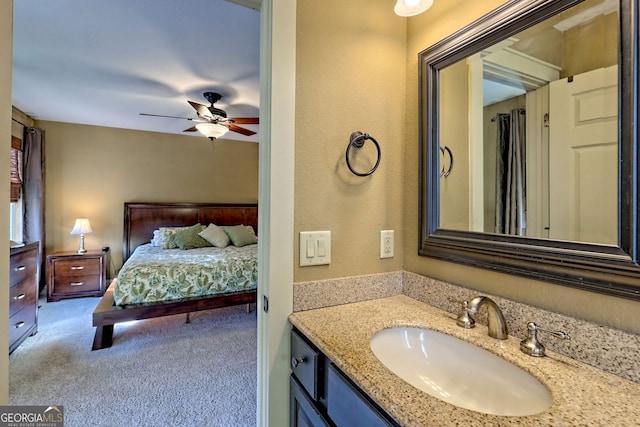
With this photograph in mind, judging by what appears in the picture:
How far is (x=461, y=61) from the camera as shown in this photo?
1042 millimetres

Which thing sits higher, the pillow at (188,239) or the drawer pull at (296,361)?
the pillow at (188,239)

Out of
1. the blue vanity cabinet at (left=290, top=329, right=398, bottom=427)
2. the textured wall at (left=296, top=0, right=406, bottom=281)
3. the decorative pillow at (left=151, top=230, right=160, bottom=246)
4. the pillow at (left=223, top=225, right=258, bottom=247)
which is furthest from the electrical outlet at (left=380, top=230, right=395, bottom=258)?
the decorative pillow at (left=151, top=230, right=160, bottom=246)

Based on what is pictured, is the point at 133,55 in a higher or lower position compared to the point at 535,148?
higher

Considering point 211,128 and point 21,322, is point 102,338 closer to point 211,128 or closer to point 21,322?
point 21,322

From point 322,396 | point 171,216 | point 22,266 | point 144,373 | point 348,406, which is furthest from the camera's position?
point 171,216

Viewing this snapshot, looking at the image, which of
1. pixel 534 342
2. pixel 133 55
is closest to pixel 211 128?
pixel 133 55

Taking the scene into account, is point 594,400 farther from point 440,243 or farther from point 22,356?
point 22,356

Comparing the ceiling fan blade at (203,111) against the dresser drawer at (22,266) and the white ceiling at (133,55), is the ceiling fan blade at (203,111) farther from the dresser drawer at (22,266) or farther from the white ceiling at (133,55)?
the dresser drawer at (22,266)

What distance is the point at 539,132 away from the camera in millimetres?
833

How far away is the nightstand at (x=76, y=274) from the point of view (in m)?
3.58

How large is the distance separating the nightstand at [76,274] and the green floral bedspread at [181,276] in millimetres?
978

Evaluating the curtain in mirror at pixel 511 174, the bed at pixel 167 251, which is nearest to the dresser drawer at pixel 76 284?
the bed at pixel 167 251

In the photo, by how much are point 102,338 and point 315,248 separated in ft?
8.36

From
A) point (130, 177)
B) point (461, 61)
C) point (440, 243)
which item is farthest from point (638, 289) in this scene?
point (130, 177)
